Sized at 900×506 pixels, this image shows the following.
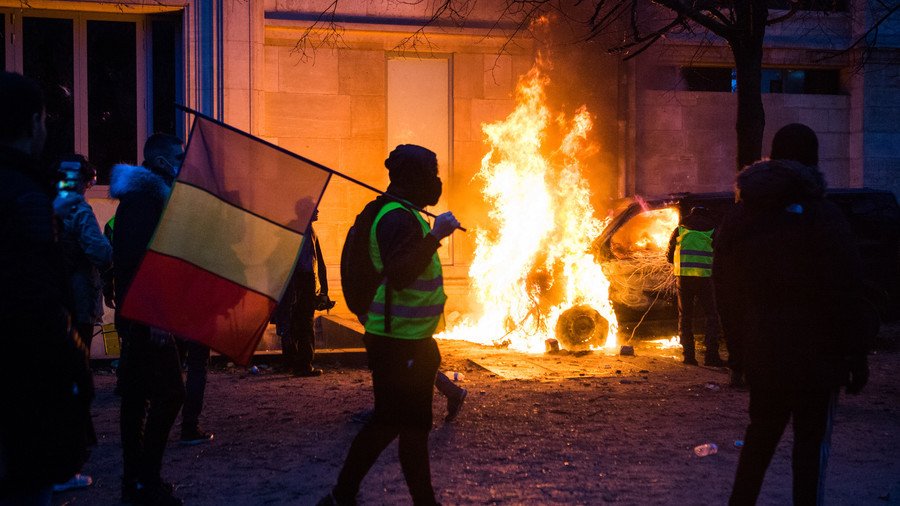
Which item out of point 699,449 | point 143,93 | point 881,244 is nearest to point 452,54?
point 143,93

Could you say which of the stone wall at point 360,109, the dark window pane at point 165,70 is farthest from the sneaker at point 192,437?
the dark window pane at point 165,70

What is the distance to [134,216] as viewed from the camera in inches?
189

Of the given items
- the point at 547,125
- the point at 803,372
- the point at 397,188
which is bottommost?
the point at 803,372

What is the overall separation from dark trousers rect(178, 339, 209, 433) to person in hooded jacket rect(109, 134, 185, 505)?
44.0 inches

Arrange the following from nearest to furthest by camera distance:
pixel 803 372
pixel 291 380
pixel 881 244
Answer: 1. pixel 803 372
2. pixel 291 380
3. pixel 881 244

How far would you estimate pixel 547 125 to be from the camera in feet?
49.5

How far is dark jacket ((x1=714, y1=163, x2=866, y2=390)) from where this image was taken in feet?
12.4

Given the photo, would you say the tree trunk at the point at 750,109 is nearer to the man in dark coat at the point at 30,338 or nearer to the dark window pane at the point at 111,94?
the man in dark coat at the point at 30,338

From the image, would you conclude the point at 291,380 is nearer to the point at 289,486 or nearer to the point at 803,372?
the point at 289,486

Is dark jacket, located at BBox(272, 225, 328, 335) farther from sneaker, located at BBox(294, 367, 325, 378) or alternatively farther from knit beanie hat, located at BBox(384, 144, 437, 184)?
knit beanie hat, located at BBox(384, 144, 437, 184)

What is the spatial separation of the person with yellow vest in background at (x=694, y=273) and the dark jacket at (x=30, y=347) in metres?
8.09

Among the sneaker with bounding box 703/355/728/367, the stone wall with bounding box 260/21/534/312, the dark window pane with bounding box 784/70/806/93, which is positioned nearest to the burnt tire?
the sneaker with bounding box 703/355/728/367

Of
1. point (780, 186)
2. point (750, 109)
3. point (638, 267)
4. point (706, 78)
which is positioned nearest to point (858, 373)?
point (780, 186)

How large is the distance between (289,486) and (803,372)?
9.92ft
